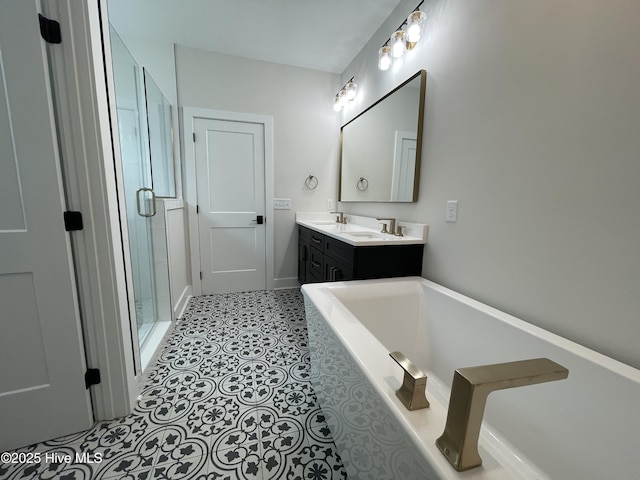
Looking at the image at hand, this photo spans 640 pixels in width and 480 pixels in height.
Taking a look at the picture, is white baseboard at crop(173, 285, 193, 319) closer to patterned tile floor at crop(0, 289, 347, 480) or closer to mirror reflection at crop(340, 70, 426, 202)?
patterned tile floor at crop(0, 289, 347, 480)

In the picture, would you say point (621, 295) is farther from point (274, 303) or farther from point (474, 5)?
point (274, 303)

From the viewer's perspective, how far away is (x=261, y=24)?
87.0 inches

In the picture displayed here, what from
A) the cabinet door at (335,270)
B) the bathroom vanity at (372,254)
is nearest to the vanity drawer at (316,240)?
the bathroom vanity at (372,254)

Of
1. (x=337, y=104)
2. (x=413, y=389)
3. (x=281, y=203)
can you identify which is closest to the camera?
(x=413, y=389)

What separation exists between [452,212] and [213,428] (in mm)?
1705

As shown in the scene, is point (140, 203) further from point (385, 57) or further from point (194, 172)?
point (385, 57)

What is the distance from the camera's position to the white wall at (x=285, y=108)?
2633 mm

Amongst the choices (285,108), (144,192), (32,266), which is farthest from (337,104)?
(32,266)

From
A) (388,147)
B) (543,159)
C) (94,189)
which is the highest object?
(388,147)

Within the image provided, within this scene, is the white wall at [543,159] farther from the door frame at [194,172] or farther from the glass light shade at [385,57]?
the door frame at [194,172]

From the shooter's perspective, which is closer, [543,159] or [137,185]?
[543,159]

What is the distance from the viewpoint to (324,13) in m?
2.06

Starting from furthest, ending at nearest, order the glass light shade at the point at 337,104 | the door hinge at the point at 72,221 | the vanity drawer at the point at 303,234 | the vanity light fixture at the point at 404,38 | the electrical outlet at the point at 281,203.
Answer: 1. the electrical outlet at the point at 281,203
2. the glass light shade at the point at 337,104
3. the vanity drawer at the point at 303,234
4. the vanity light fixture at the point at 404,38
5. the door hinge at the point at 72,221

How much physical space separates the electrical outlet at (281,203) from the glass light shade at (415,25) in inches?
74.0
